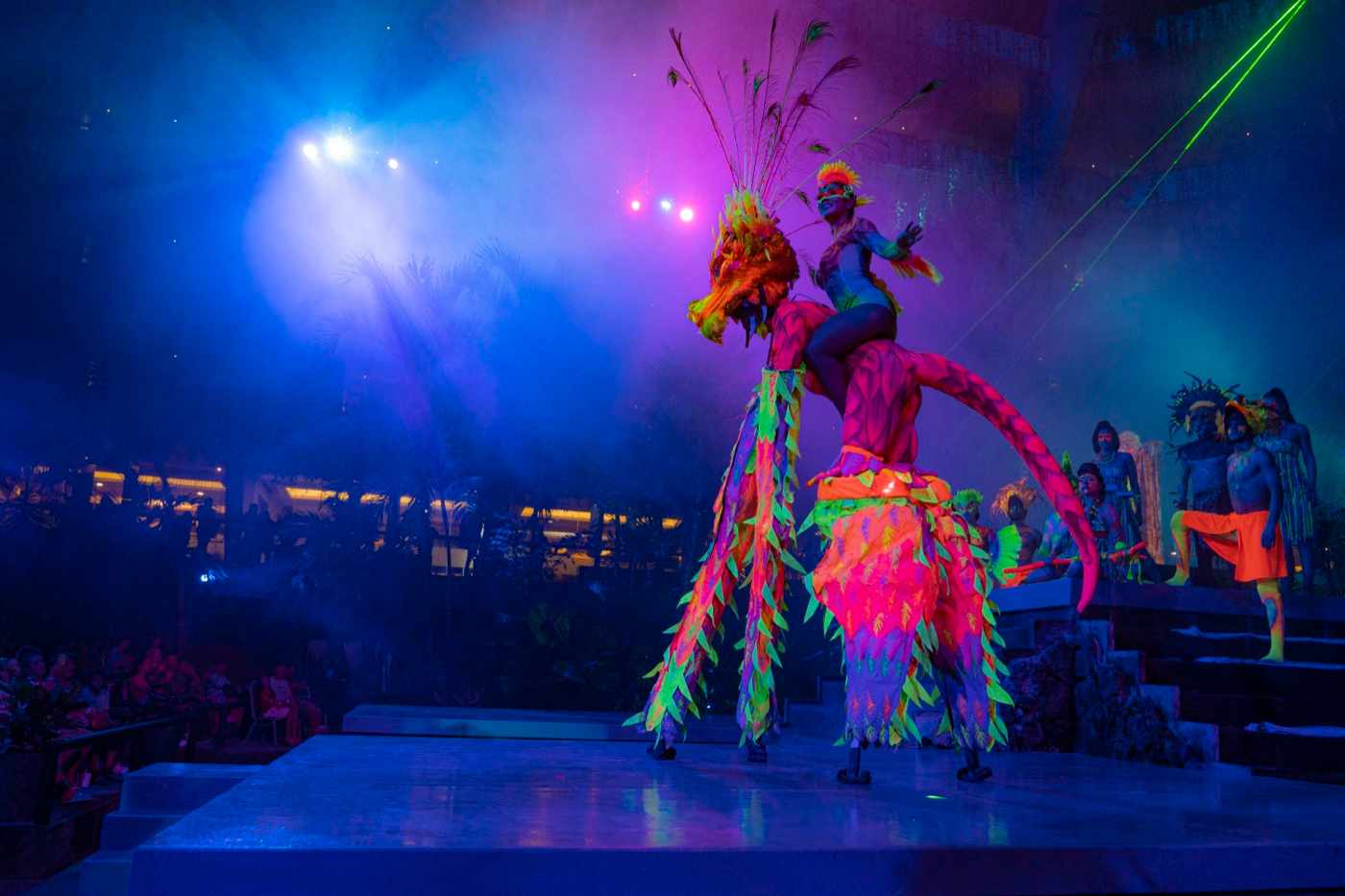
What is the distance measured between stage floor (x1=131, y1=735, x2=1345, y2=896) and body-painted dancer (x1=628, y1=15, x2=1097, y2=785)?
1.27 feet

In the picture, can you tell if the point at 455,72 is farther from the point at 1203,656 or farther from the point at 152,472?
the point at 1203,656

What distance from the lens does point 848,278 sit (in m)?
3.88

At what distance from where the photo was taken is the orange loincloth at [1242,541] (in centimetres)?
617

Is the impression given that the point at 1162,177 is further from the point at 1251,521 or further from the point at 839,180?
the point at 839,180

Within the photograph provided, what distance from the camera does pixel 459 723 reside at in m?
5.88

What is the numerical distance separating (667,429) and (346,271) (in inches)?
184

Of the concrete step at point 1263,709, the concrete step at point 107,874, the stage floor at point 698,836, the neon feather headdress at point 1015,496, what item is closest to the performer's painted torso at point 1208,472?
the neon feather headdress at point 1015,496

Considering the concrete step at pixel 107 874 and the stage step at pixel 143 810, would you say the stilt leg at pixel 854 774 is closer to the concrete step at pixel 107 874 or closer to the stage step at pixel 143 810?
the stage step at pixel 143 810

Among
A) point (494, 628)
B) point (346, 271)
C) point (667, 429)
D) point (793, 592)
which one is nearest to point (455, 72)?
point (346, 271)

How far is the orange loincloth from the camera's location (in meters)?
6.17

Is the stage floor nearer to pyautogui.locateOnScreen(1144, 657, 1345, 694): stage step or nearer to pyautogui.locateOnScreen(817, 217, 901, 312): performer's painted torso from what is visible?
pyautogui.locateOnScreen(817, 217, 901, 312): performer's painted torso

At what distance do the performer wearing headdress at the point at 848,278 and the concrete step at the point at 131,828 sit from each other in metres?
3.20

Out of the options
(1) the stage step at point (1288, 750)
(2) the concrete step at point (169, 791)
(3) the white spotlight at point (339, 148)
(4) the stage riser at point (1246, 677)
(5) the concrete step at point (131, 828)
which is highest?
(3) the white spotlight at point (339, 148)

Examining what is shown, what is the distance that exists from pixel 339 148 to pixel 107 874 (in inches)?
415
